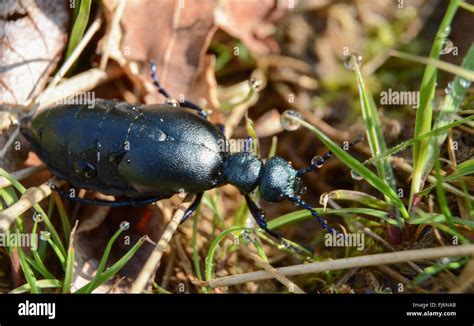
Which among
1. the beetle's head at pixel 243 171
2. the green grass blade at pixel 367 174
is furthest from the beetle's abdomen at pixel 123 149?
the green grass blade at pixel 367 174

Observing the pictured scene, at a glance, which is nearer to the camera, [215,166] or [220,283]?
[220,283]

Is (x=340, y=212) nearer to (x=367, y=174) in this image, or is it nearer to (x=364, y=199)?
(x=364, y=199)

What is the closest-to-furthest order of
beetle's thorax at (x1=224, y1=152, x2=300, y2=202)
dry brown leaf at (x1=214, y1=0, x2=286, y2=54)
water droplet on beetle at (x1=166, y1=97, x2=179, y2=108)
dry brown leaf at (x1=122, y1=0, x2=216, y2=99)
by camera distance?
1. beetle's thorax at (x1=224, y1=152, x2=300, y2=202)
2. water droplet on beetle at (x1=166, y1=97, x2=179, y2=108)
3. dry brown leaf at (x1=122, y1=0, x2=216, y2=99)
4. dry brown leaf at (x1=214, y1=0, x2=286, y2=54)

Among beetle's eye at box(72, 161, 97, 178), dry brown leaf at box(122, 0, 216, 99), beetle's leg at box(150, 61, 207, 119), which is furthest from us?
dry brown leaf at box(122, 0, 216, 99)

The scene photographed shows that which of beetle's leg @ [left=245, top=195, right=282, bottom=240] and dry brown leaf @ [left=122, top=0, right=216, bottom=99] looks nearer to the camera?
beetle's leg @ [left=245, top=195, right=282, bottom=240]

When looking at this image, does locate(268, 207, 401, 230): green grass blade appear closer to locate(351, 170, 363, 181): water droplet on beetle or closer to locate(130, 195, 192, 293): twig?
locate(351, 170, 363, 181): water droplet on beetle

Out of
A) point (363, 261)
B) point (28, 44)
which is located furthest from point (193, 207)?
point (28, 44)

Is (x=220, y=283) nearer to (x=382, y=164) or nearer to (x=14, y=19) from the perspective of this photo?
(x=382, y=164)

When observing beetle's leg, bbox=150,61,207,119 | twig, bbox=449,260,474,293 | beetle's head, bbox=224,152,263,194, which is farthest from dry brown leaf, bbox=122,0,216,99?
twig, bbox=449,260,474,293
